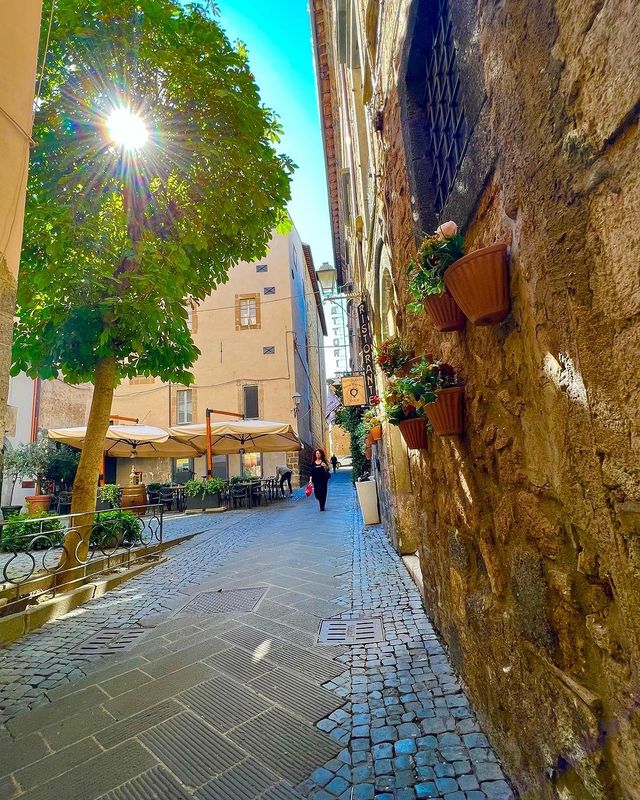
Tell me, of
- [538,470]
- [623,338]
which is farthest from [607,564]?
[623,338]

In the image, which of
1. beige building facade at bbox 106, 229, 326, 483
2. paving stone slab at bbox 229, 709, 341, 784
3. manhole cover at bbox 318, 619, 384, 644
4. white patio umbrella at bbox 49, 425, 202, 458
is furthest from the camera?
beige building facade at bbox 106, 229, 326, 483

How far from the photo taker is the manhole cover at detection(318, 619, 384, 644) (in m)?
3.00

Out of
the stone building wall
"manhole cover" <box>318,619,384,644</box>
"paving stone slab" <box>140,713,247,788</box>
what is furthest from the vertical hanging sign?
"paving stone slab" <box>140,713,247,788</box>

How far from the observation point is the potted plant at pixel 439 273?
1690 millimetres

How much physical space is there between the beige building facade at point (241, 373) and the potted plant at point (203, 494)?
16.2 feet

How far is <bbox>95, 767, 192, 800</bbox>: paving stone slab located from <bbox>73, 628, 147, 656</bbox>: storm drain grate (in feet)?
4.94

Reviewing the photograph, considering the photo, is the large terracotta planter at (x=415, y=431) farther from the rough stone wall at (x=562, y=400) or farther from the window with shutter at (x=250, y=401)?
the window with shutter at (x=250, y=401)

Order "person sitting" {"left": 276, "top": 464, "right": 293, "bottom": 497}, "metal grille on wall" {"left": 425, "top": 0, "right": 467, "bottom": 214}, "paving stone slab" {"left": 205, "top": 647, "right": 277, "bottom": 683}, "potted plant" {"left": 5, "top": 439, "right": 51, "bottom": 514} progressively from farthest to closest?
"person sitting" {"left": 276, "top": 464, "right": 293, "bottom": 497} → "potted plant" {"left": 5, "top": 439, "right": 51, "bottom": 514} → "paving stone slab" {"left": 205, "top": 647, "right": 277, "bottom": 683} → "metal grille on wall" {"left": 425, "top": 0, "right": 467, "bottom": 214}

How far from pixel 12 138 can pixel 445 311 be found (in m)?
2.01

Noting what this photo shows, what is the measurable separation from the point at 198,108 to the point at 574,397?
5605 millimetres

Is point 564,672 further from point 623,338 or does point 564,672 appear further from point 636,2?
point 636,2

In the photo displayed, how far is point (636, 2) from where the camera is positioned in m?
0.83

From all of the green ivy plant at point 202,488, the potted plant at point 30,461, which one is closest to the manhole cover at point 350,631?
the green ivy plant at point 202,488

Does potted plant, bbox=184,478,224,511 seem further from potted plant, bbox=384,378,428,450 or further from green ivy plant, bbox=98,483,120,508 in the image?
potted plant, bbox=384,378,428,450
